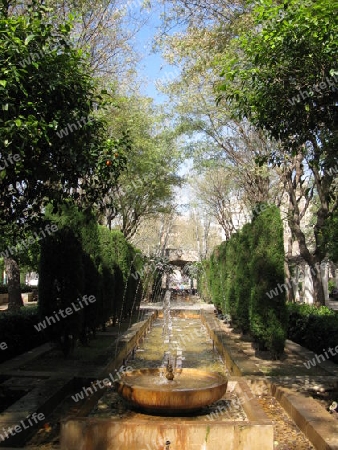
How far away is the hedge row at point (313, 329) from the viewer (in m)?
8.92

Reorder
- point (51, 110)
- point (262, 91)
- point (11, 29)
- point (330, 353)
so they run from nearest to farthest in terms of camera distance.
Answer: point (11, 29) → point (51, 110) → point (262, 91) → point (330, 353)

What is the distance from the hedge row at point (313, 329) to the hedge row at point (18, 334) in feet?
19.7

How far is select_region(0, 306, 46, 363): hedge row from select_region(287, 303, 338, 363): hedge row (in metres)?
6.02

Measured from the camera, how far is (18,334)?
31.8 ft

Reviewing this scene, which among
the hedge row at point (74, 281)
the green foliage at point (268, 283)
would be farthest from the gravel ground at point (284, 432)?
the hedge row at point (74, 281)

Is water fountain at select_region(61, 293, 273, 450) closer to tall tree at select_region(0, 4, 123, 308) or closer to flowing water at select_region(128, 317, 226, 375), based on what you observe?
flowing water at select_region(128, 317, 226, 375)

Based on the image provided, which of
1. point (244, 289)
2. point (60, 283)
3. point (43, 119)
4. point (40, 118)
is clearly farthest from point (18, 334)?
point (43, 119)

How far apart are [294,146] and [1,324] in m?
6.49

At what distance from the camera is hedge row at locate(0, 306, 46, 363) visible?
9.01m

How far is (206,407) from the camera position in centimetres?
539

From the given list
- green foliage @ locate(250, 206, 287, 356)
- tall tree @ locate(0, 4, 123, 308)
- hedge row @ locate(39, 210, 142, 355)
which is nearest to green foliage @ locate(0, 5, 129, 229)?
tall tree @ locate(0, 4, 123, 308)

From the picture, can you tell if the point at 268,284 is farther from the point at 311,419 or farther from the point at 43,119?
the point at 43,119

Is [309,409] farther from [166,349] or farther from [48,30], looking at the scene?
[166,349]

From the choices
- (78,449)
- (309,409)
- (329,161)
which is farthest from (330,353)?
(78,449)
